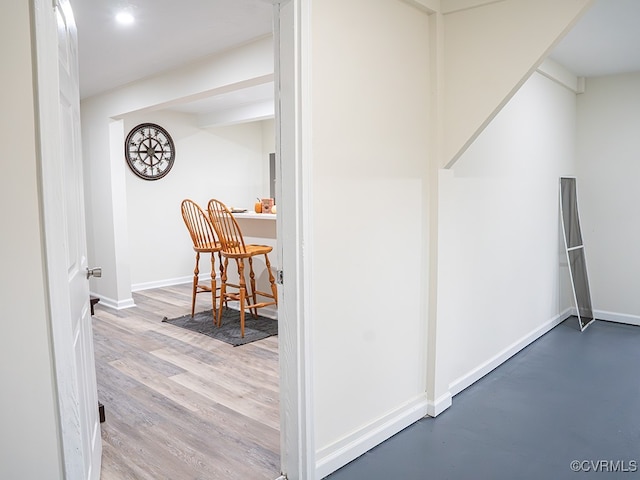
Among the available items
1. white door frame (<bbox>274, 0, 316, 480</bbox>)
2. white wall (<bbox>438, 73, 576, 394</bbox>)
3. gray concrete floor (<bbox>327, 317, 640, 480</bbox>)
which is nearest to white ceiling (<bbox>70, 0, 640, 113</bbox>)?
white door frame (<bbox>274, 0, 316, 480</bbox>)

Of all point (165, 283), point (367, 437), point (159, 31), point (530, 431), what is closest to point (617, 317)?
point (530, 431)

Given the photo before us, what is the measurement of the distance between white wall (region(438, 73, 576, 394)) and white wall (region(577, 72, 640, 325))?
0.59 feet

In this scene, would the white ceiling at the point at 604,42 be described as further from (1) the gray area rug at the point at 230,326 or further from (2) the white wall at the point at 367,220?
(1) the gray area rug at the point at 230,326

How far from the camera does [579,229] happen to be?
4.73 metres

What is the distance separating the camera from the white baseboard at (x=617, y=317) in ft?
15.0

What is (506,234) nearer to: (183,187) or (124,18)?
(124,18)

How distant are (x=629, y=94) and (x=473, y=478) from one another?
4.07 meters

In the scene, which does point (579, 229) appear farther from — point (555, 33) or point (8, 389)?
point (8, 389)

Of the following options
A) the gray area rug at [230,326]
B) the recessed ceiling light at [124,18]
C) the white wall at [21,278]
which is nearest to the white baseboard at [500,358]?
the gray area rug at [230,326]

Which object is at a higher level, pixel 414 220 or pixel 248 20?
pixel 248 20

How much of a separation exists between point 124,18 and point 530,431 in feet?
11.0

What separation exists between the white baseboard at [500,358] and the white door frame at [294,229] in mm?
1254

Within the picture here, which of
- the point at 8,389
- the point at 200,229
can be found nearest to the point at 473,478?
the point at 8,389

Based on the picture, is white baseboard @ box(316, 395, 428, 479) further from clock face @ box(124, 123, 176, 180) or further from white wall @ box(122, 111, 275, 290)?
clock face @ box(124, 123, 176, 180)
